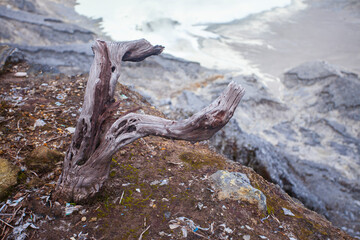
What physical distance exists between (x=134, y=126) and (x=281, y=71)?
27.9ft

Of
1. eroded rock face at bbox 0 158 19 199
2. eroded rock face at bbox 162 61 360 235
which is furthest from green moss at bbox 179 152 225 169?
eroded rock face at bbox 162 61 360 235

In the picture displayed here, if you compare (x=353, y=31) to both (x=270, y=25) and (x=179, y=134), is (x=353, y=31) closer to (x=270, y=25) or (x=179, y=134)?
(x=270, y=25)

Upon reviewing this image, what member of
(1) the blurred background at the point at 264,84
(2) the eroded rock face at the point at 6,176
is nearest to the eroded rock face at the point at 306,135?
(1) the blurred background at the point at 264,84

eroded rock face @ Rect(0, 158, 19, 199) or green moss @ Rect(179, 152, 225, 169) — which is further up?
eroded rock face @ Rect(0, 158, 19, 199)

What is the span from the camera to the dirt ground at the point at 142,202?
1.81 metres

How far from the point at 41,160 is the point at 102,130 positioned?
763mm

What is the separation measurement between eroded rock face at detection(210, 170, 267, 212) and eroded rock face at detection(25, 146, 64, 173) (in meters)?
1.51

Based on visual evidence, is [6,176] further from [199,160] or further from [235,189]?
[235,189]

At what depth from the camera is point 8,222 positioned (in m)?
1.75

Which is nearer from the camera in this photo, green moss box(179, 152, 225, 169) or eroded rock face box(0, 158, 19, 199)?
eroded rock face box(0, 158, 19, 199)

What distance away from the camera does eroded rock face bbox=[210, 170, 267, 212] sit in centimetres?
221

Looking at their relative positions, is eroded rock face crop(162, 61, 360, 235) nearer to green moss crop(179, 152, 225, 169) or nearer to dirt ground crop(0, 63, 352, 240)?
green moss crop(179, 152, 225, 169)

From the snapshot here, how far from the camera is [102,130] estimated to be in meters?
1.91

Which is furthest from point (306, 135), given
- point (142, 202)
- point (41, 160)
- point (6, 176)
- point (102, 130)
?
point (6, 176)
